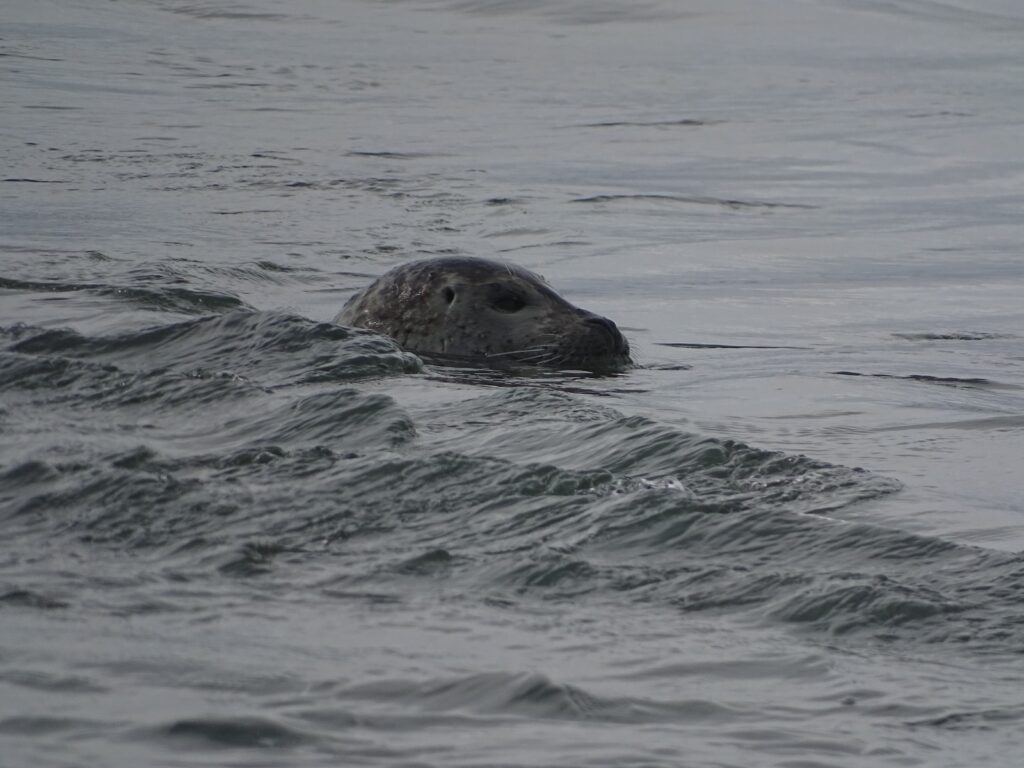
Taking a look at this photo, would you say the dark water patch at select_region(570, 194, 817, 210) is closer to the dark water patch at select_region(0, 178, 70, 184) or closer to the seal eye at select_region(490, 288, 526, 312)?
the dark water patch at select_region(0, 178, 70, 184)

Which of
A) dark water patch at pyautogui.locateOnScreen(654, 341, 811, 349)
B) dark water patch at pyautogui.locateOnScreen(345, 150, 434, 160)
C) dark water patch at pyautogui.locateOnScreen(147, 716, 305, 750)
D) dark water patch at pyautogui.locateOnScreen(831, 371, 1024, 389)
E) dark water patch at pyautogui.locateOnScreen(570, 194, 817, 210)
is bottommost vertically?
dark water patch at pyautogui.locateOnScreen(654, 341, 811, 349)

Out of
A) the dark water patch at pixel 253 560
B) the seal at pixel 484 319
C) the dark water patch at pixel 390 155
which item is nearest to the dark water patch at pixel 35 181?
the dark water patch at pixel 390 155

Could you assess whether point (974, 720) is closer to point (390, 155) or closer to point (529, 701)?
point (529, 701)

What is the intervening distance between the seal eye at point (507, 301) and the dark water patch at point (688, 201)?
6.70 m

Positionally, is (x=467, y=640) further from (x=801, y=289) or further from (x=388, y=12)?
(x=388, y=12)

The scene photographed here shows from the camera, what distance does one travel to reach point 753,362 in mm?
7766

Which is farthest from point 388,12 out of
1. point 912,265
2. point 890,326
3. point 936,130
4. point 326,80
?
point 890,326

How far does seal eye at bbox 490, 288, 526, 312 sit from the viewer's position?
7.74 meters

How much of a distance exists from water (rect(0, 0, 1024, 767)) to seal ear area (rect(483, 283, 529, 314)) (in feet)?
2.06

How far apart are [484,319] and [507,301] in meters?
0.18

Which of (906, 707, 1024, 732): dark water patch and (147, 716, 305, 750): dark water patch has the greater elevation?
(147, 716, 305, 750): dark water patch

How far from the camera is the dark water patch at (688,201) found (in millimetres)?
14438

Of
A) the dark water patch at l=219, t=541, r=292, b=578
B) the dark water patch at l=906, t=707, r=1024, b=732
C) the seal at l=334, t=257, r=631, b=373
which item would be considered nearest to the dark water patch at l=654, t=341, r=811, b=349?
the seal at l=334, t=257, r=631, b=373

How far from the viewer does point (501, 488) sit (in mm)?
4727
